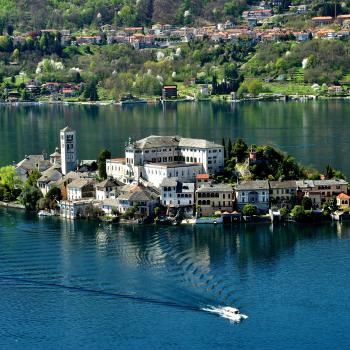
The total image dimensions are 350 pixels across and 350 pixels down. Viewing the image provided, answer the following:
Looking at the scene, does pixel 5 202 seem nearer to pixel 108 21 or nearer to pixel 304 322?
pixel 304 322

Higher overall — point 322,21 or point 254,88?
point 322,21

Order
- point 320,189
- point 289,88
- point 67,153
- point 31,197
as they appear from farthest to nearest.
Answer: point 289,88
point 67,153
point 31,197
point 320,189

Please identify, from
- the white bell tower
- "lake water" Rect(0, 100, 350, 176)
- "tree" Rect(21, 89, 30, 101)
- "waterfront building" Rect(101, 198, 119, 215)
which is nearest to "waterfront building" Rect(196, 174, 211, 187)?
"waterfront building" Rect(101, 198, 119, 215)

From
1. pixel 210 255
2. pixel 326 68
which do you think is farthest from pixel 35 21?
pixel 210 255

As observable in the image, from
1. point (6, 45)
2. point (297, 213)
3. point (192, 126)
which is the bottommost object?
point (297, 213)

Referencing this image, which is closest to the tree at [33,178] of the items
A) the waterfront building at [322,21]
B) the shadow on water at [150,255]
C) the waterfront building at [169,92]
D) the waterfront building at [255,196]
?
the shadow on water at [150,255]

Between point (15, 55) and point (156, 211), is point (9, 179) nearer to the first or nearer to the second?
point (156, 211)

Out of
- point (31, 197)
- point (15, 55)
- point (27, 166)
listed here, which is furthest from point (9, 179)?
point (15, 55)

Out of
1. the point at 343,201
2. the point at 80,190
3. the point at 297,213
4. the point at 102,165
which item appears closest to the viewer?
the point at 297,213
